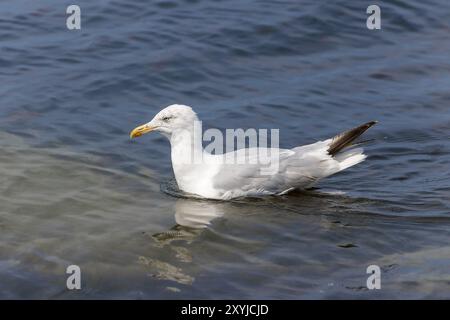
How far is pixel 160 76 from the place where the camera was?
1167 cm

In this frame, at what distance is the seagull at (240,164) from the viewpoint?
28.3 feet

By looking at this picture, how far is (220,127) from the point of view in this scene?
10.4 metres

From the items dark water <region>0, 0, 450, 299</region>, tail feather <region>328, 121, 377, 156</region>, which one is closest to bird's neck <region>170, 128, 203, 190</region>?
dark water <region>0, 0, 450, 299</region>

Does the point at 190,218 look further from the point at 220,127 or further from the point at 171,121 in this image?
the point at 220,127

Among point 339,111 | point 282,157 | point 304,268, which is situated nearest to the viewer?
point 304,268

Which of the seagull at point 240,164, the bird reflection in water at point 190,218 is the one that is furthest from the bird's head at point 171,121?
the bird reflection in water at point 190,218

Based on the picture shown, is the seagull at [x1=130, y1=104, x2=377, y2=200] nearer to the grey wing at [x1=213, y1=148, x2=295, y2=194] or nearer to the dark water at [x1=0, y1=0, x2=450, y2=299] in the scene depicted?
the grey wing at [x1=213, y1=148, x2=295, y2=194]

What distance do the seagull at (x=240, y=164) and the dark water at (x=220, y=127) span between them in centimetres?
18

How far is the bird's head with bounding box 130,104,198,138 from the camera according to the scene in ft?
28.6

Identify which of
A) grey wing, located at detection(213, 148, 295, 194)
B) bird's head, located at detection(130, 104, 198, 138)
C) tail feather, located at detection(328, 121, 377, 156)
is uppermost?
bird's head, located at detection(130, 104, 198, 138)

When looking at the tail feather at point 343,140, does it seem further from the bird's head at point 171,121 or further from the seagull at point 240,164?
the bird's head at point 171,121
